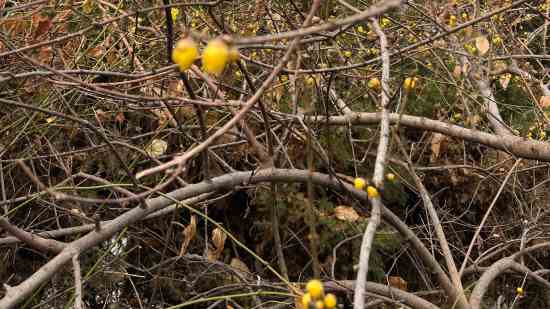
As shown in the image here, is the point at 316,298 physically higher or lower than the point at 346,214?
higher

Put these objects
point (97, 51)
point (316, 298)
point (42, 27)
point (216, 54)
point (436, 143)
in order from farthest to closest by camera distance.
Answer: point (436, 143)
point (97, 51)
point (42, 27)
point (316, 298)
point (216, 54)

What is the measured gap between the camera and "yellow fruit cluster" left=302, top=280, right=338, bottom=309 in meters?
0.79

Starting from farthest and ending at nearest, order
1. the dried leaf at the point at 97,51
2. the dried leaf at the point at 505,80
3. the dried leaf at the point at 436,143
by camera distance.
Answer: the dried leaf at the point at 436,143
the dried leaf at the point at 505,80
the dried leaf at the point at 97,51

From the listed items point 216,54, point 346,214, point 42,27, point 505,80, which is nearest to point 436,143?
point 505,80

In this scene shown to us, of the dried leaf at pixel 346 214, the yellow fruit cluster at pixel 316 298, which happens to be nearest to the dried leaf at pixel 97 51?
the dried leaf at pixel 346 214

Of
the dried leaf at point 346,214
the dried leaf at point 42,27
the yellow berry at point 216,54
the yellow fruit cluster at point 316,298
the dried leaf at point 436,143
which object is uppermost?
the dried leaf at point 42,27

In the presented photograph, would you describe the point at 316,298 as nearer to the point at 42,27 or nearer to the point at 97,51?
the point at 42,27

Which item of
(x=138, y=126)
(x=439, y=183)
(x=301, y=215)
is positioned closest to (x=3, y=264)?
(x=138, y=126)

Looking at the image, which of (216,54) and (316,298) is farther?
(316,298)

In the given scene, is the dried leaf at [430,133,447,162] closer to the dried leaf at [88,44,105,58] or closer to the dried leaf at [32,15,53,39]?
the dried leaf at [88,44,105,58]

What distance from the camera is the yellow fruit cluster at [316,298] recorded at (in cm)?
79

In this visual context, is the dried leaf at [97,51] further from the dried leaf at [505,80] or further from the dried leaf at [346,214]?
the dried leaf at [505,80]

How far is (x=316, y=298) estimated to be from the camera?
0.84m

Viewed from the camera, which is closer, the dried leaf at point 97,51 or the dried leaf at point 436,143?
the dried leaf at point 97,51
